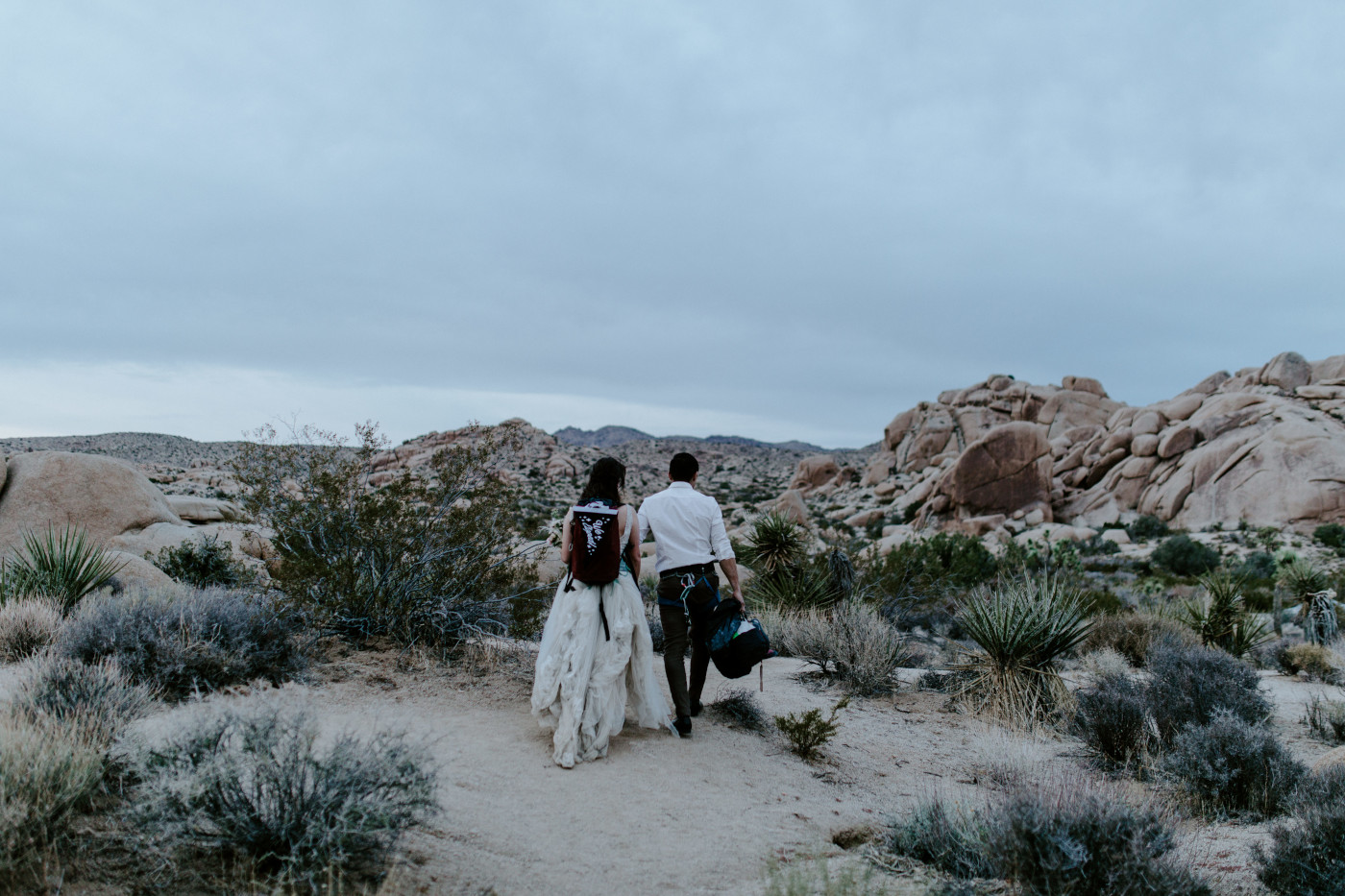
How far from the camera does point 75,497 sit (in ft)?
44.2

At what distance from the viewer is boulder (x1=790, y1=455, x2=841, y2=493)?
202 ft

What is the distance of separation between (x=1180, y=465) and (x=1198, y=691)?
35.9 m

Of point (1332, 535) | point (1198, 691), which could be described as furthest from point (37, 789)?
point (1332, 535)

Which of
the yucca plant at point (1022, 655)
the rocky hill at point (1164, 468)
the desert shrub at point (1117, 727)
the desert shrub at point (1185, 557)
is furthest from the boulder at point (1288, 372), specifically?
the desert shrub at point (1117, 727)

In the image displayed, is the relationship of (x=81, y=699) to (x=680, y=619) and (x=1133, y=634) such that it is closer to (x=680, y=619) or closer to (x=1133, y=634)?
(x=680, y=619)

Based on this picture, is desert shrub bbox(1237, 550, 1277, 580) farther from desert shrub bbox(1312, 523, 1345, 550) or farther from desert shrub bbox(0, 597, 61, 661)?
desert shrub bbox(0, 597, 61, 661)

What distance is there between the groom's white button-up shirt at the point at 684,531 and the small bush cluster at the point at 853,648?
422 cm

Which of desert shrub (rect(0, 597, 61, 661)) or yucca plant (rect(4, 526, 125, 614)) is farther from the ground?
yucca plant (rect(4, 526, 125, 614))

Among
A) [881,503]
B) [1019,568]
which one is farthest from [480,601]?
[881,503]

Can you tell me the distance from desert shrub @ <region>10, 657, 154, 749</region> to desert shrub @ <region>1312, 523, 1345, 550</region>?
35.5 meters

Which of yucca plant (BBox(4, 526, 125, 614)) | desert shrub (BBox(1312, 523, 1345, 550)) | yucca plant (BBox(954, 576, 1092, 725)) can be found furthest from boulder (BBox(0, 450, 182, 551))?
desert shrub (BBox(1312, 523, 1345, 550))

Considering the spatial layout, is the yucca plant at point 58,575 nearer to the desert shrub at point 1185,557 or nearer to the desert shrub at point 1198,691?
the desert shrub at point 1198,691

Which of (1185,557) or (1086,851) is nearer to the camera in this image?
(1086,851)

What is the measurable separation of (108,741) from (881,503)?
5157 centimetres
